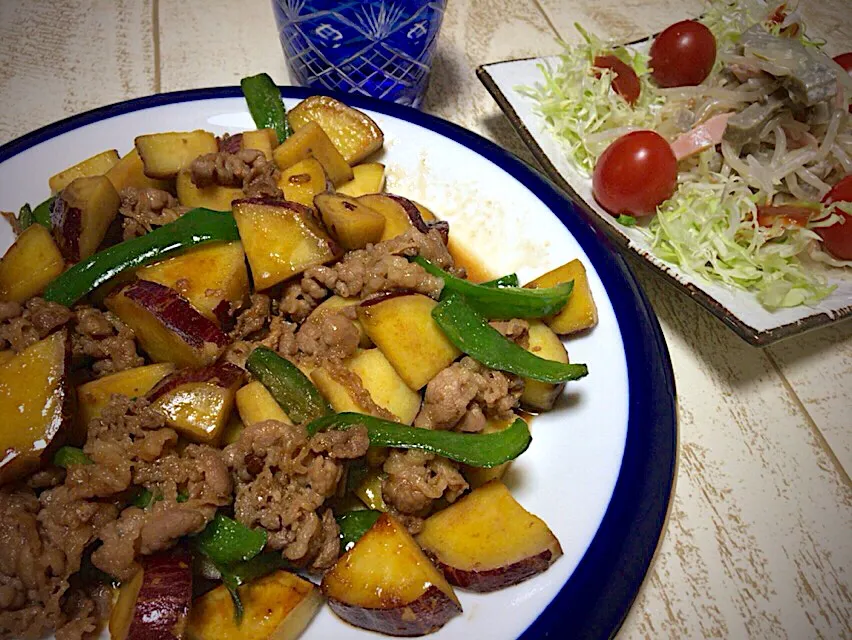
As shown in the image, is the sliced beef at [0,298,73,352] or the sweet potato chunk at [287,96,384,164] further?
the sweet potato chunk at [287,96,384,164]

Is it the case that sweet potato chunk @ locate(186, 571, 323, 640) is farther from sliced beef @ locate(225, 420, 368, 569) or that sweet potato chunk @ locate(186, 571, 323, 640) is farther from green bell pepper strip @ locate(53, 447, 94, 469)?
green bell pepper strip @ locate(53, 447, 94, 469)

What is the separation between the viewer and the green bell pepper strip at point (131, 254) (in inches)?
70.3

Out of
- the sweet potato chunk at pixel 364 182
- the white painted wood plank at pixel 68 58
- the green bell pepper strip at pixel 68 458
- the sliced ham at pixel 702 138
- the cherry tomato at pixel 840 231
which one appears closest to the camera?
the green bell pepper strip at pixel 68 458

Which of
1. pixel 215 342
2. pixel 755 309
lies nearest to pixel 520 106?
pixel 755 309

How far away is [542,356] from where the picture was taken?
6.03 ft

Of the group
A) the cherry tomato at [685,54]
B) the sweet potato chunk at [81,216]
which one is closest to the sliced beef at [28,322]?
the sweet potato chunk at [81,216]

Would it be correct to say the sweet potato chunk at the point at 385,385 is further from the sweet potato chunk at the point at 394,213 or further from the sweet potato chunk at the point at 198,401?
the sweet potato chunk at the point at 394,213

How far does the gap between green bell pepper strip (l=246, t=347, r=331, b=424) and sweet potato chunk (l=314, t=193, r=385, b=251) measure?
44 cm

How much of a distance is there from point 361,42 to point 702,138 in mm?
1447

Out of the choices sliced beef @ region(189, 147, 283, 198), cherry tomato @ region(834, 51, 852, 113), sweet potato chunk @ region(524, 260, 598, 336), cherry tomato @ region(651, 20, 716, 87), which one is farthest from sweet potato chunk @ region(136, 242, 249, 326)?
cherry tomato @ region(834, 51, 852, 113)

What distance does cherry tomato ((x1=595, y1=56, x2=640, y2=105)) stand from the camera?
302cm

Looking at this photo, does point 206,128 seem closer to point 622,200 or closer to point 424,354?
point 424,354

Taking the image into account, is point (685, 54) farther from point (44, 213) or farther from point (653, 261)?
point (44, 213)

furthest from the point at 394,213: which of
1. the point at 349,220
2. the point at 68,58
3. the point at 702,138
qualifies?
the point at 68,58
